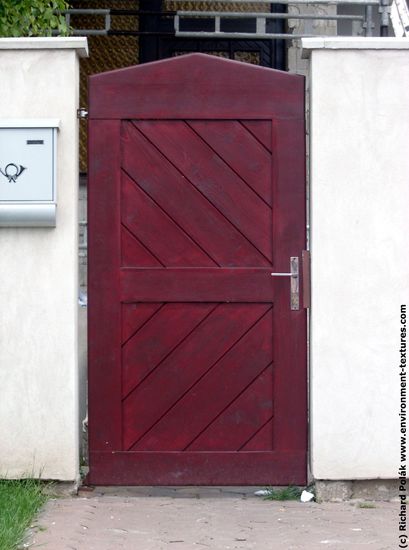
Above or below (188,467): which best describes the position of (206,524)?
below

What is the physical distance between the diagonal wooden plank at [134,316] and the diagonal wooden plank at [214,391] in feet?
1.47

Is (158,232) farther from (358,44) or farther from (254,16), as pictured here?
(254,16)

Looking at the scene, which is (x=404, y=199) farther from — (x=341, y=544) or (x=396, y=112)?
(x=341, y=544)

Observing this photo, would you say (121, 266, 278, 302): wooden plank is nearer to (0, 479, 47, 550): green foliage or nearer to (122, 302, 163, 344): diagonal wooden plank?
(122, 302, 163, 344): diagonal wooden plank

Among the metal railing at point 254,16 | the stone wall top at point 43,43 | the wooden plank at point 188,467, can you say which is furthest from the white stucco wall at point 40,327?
the metal railing at point 254,16

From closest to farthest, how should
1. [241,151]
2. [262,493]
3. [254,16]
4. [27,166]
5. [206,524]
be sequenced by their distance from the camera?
[206,524]
[27,166]
[241,151]
[262,493]
[254,16]

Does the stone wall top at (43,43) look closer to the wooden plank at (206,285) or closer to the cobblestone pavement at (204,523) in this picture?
the wooden plank at (206,285)

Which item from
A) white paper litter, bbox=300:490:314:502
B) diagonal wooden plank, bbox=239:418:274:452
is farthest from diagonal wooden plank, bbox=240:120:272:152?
white paper litter, bbox=300:490:314:502

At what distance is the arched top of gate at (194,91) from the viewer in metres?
5.82

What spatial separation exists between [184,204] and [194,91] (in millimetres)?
616

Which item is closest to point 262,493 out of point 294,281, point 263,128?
point 294,281

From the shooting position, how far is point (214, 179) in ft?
19.1

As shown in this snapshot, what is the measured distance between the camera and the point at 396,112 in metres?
5.80

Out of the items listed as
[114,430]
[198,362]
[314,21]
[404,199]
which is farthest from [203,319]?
[314,21]
